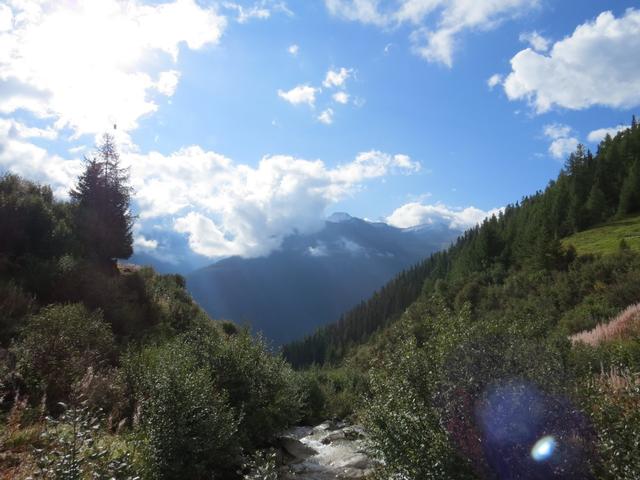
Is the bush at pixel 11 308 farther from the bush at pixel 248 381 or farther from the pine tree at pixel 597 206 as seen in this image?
the pine tree at pixel 597 206

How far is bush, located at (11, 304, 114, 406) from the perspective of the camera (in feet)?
35.8

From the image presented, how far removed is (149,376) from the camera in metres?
9.95

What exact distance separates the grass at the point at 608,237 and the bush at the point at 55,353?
5266cm

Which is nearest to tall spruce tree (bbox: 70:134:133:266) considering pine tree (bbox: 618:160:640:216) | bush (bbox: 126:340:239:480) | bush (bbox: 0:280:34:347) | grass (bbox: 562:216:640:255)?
bush (bbox: 0:280:34:347)

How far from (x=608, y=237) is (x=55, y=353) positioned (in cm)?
7152

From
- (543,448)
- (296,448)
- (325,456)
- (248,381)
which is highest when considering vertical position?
(543,448)

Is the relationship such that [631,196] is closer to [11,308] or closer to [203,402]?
[203,402]

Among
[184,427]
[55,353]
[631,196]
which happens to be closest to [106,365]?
[55,353]

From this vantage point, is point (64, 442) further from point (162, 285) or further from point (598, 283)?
point (598, 283)

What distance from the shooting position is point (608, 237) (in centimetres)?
6231

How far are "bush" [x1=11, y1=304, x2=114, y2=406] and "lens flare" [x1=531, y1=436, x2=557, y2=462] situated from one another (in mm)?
10725

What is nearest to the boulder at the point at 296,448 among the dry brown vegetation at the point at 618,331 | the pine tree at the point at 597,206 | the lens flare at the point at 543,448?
the dry brown vegetation at the point at 618,331

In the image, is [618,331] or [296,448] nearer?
[296,448]

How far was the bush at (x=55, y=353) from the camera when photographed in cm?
1091
